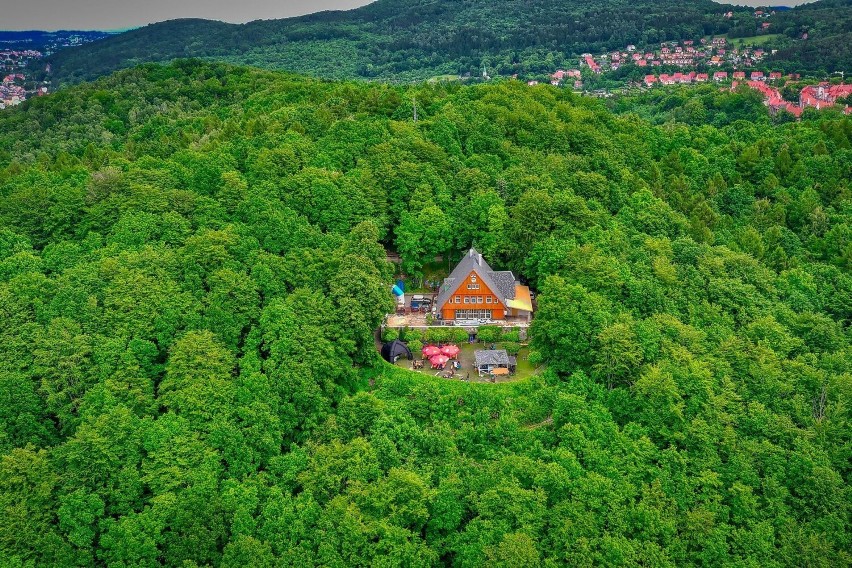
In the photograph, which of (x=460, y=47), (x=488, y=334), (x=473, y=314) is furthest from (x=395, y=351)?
(x=460, y=47)

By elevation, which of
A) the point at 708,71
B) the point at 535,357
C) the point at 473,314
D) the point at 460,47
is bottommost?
the point at 535,357

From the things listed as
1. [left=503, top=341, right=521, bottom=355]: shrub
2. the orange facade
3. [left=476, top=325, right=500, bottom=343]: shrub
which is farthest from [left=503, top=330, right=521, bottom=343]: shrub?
the orange facade

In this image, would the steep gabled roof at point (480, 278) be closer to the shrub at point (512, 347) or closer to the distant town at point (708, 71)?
the shrub at point (512, 347)

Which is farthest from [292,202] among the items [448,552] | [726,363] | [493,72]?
[493,72]

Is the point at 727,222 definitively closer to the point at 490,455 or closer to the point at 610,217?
the point at 610,217

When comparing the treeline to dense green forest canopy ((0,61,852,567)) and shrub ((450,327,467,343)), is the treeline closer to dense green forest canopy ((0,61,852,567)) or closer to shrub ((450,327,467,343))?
dense green forest canopy ((0,61,852,567))

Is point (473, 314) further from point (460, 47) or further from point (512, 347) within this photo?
point (460, 47)

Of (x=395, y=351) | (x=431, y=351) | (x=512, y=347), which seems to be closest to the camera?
(x=431, y=351)
